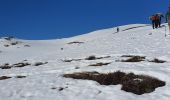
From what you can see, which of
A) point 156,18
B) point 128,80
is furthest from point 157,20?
point 128,80

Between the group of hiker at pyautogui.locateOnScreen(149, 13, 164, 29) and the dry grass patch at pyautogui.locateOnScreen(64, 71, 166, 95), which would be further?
the group of hiker at pyautogui.locateOnScreen(149, 13, 164, 29)

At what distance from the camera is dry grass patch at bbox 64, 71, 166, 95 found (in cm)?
1269

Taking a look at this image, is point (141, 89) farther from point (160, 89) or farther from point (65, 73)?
point (65, 73)

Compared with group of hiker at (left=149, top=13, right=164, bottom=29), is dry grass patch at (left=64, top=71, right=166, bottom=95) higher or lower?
lower

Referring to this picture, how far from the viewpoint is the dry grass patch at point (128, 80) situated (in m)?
12.7

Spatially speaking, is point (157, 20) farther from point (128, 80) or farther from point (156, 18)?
point (128, 80)

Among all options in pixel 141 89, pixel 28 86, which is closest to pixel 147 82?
pixel 141 89

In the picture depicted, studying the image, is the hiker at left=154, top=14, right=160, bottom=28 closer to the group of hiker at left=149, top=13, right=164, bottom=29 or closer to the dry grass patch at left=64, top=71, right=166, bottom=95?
the group of hiker at left=149, top=13, right=164, bottom=29

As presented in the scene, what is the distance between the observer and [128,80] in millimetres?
13734

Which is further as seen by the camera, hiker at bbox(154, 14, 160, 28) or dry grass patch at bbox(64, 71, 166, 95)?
hiker at bbox(154, 14, 160, 28)

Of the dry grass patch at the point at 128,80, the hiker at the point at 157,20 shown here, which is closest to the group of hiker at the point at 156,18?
the hiker at the point at 157,20

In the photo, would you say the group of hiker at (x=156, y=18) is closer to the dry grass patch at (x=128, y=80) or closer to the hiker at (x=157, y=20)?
the hiker at (x=157, y=20)

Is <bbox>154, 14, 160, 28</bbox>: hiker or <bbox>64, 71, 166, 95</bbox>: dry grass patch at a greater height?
<bbox>154, 14, 160, 28</bbox>: hiker

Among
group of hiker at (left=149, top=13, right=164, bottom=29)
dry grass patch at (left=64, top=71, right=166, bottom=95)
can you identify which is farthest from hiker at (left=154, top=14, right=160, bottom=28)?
dry grass patch at (left=64, top=71, right=166, bottom=95)
